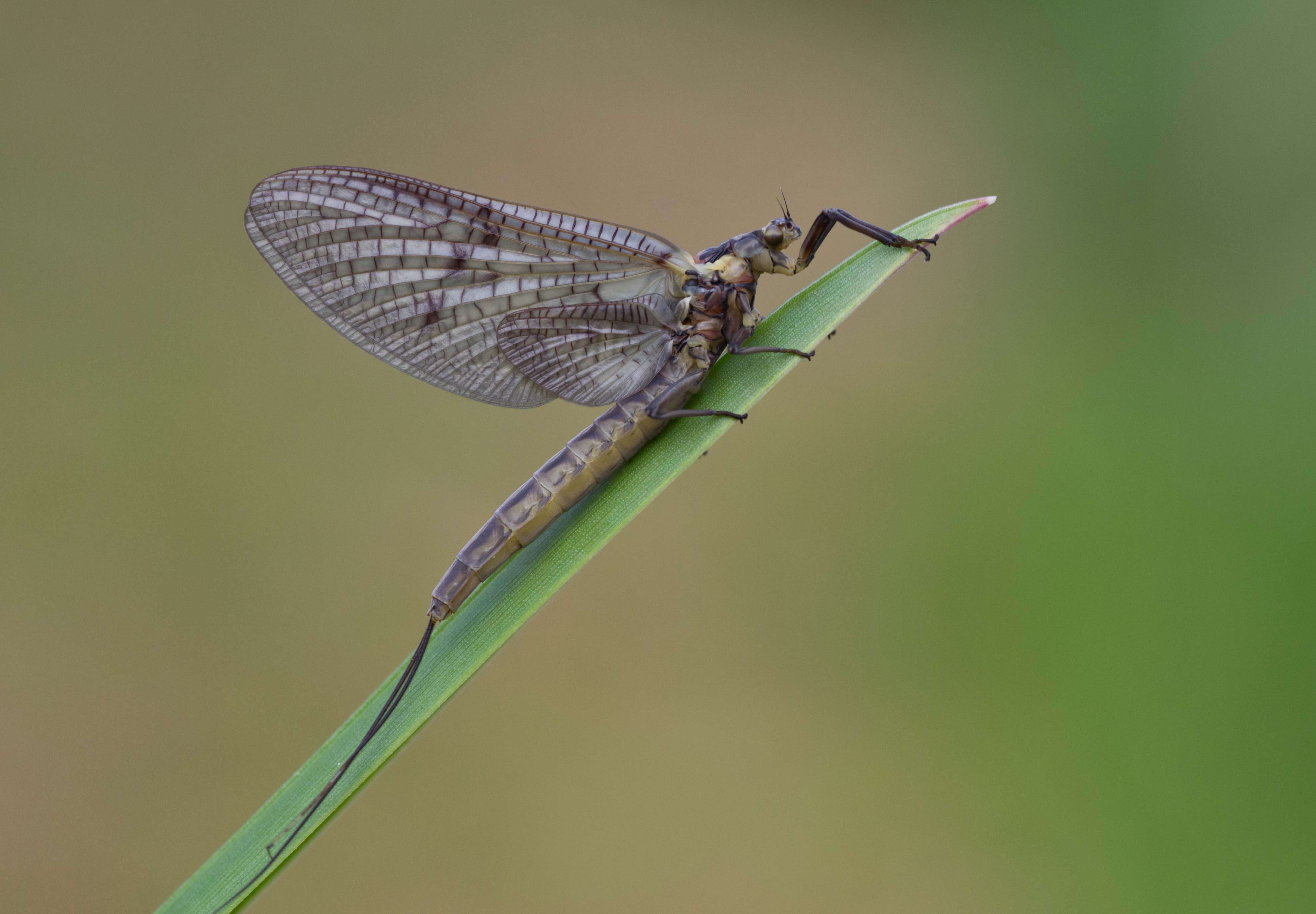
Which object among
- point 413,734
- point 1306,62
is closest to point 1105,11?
point 1306,62

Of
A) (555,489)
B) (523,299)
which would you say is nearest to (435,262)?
(523,299)

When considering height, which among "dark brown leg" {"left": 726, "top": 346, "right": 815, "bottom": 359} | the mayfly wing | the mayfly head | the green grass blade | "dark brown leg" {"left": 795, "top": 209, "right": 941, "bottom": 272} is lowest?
the green grass blade

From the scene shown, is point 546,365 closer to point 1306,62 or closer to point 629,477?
point 629,477

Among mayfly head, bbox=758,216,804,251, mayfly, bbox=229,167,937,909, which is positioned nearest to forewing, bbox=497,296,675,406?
mayfly, bbox=229,167,937,909

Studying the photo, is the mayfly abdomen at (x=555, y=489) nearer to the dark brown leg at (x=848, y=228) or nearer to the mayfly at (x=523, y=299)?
the mayfly at (x=523, y=299)

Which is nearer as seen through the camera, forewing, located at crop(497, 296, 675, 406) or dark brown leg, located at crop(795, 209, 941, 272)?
dark brown leg, located at crop(795, 209, 941, 272)

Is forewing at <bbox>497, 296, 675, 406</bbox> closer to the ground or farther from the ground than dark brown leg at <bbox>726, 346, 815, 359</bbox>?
farther from the ground

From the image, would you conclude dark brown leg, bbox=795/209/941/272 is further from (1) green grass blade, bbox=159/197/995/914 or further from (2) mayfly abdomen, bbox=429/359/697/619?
(2) mayfly abdomen, bbox=429/359/697/619

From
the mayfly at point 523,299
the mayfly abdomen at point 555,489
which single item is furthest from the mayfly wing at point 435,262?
the mayfly abdomen at point 555,489
